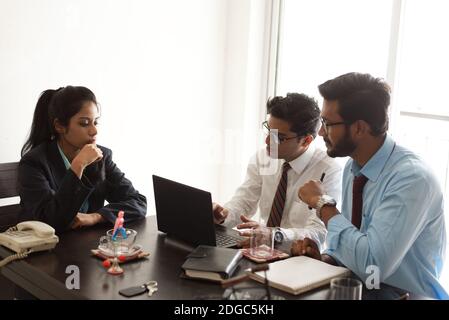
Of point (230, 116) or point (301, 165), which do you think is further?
point (230, 116)

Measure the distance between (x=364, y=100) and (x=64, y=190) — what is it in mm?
1140

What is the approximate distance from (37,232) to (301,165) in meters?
1.16

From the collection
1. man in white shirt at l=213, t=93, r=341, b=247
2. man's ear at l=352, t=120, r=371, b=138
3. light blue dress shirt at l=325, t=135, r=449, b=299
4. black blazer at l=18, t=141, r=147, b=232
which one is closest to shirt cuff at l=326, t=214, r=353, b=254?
light blue dress shirt at l=325, t=135, r=449, b=299

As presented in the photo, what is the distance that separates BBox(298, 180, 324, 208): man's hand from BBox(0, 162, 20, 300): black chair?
4.28ft

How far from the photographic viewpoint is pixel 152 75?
333 cm

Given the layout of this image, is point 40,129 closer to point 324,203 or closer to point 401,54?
point 324,203

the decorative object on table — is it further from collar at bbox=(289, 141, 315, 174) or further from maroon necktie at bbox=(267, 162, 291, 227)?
collar at bbox=(289, 141, 315, 174)

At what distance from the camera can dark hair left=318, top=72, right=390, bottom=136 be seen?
1841 millimetres

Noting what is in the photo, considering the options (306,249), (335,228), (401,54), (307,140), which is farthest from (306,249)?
→ (401,54)

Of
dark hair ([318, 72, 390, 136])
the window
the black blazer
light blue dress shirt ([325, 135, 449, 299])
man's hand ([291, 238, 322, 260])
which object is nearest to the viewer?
light blue dress shirt ([325, 135, 449, 299])

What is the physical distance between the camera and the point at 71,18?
289 centimetres

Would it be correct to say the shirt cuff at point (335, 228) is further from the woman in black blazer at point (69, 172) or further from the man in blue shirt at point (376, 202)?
the woman in black blazer at point (69, 172)
